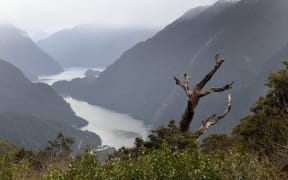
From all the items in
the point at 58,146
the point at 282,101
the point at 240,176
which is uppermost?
the point at 58,146

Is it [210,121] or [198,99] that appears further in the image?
[210,121]

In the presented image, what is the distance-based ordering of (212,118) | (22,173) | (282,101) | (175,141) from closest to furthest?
(22,173) < (175,141) < (212,118) < (282,101)

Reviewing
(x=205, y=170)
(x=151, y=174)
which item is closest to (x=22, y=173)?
(x=151, y=174)

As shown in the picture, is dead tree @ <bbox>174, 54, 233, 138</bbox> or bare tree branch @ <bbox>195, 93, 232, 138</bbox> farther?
bare tree branch @ <bbox>195, 93, 232, 138</bbox>

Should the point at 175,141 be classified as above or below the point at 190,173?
above

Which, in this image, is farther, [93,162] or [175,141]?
[175,141]

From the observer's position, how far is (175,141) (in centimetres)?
2095

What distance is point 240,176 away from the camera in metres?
9.17

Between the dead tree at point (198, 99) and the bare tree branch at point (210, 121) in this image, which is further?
the bare tree branch at point (210, 121)

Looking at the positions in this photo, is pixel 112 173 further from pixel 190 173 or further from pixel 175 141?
pixel 175 141

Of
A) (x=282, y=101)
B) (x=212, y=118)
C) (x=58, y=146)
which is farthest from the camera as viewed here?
(x=58, y=146)

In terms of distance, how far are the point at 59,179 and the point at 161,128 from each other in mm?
15990

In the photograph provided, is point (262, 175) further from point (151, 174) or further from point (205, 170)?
point (151, 174)

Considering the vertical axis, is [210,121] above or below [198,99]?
below
